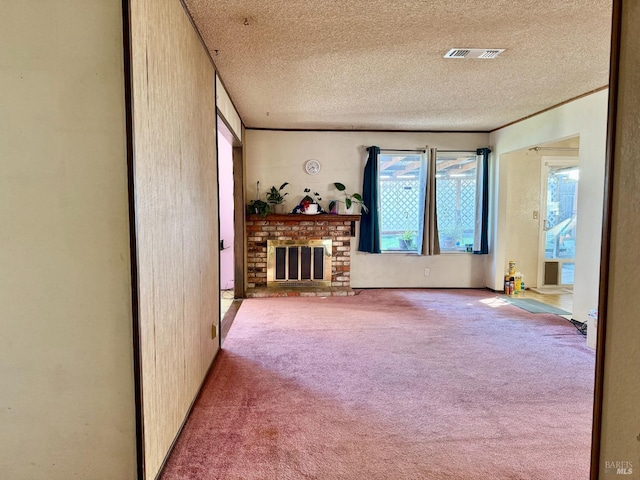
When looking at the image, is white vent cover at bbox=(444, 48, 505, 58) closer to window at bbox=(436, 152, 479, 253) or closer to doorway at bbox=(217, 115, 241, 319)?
window at bbox=(436, 152, 479, 253)

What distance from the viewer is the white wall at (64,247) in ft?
4.76

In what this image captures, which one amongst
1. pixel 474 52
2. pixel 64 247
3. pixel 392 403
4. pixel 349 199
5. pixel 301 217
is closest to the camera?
pixel 64 247

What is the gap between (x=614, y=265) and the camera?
4.14 ft

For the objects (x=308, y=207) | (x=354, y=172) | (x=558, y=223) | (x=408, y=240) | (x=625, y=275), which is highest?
(x=354, y=172)

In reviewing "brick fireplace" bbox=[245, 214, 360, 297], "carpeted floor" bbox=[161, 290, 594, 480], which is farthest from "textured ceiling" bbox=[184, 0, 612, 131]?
"carpeted floor" bbox=[161, 290, 594, 480]

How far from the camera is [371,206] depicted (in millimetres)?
5859

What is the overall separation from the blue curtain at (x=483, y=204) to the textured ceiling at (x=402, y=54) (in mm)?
1112

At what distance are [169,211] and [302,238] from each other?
3.90 metres

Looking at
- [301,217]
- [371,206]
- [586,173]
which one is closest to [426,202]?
[371,206]

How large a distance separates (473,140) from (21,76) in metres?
5.83

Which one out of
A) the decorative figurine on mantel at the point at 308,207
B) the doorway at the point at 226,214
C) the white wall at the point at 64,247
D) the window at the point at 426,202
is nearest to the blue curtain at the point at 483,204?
the window at the point at 426,202

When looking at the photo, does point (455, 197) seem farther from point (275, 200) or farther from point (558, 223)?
point (275, 200)

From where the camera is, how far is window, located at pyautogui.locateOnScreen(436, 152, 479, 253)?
6082 mm

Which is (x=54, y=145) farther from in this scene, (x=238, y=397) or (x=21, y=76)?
(x=238, y=397)
